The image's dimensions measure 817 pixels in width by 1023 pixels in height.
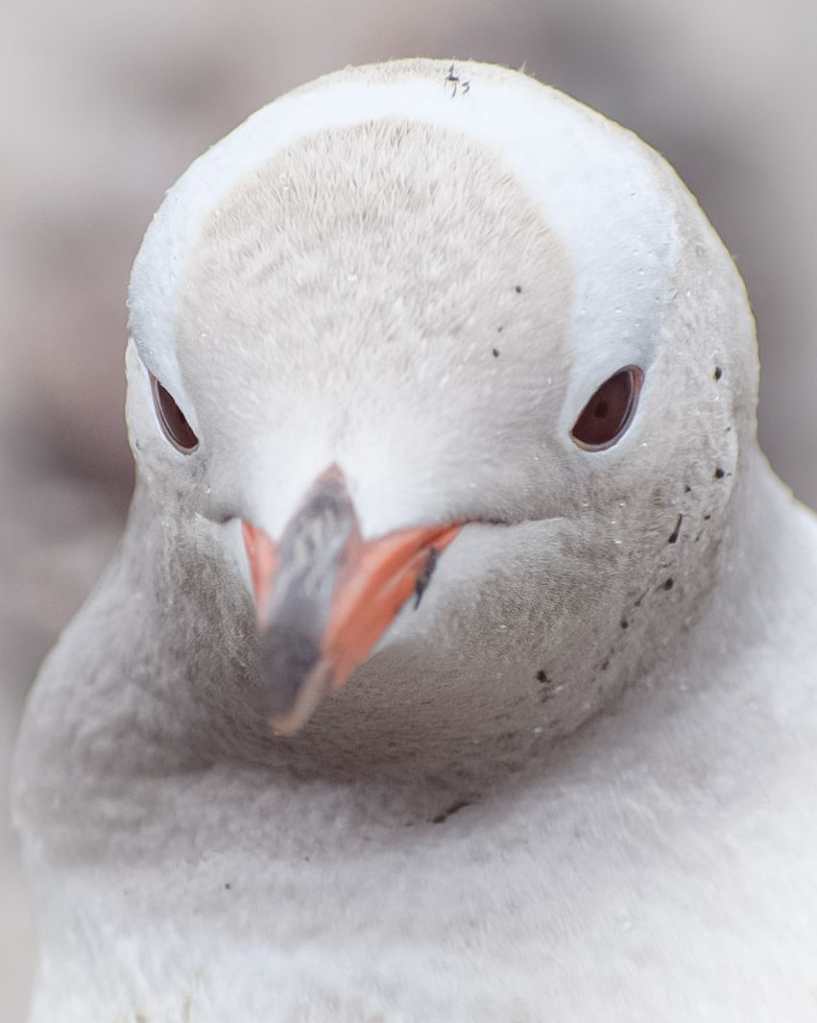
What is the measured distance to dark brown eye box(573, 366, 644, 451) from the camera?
109cm

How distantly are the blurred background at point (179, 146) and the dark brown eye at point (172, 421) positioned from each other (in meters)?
1.78

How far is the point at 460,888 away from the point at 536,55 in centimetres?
202

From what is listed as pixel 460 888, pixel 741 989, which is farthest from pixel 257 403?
pixel 741 989

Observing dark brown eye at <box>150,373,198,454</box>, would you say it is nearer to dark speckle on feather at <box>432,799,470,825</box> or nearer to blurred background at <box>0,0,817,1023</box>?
dark speckle on feather at <box>432,799,470,825</box>

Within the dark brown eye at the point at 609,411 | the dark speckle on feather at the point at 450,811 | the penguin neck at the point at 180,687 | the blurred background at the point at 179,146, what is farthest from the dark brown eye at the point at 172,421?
the blurred background at the point at 179,146

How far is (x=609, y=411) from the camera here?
1.10 m

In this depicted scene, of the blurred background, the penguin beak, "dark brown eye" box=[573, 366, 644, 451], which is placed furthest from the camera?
the blurred background

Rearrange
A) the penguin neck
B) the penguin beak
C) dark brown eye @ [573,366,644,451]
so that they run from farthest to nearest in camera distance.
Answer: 1. the penguin neck
2. dark brown eye @ [573,366,644,451]
3. the penguin beak

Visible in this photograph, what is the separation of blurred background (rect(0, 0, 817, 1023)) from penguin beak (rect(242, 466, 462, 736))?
200 centimetres

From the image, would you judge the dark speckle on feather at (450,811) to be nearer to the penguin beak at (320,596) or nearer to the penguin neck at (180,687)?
the penguin neck at (180,687)

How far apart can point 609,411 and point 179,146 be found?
2114 millimetres

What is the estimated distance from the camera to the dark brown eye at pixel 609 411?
1095 millimetres

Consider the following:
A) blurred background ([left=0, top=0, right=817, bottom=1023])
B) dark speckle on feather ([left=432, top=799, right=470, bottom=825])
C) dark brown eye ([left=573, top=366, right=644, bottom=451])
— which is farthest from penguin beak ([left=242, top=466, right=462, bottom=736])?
blurred background ([left=0, top=0, right=817, bottom=1023])

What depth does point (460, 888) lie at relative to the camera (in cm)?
130
